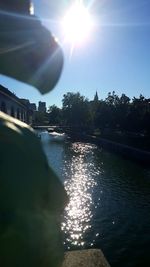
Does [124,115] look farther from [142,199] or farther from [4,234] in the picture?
[4,234]

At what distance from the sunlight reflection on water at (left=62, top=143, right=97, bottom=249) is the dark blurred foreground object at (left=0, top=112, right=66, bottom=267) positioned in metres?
7.43

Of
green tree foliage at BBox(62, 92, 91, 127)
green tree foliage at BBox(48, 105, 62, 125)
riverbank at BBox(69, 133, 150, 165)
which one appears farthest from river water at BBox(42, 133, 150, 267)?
green tree foliage at BBox(48, 105, 62, 125)

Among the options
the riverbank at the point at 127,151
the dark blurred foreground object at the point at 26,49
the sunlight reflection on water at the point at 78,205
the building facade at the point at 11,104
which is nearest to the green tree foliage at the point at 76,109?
the riverbank at the point at 127,151

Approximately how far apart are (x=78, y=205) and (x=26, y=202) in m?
17.6

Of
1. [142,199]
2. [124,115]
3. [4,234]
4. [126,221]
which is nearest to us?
[4,234]

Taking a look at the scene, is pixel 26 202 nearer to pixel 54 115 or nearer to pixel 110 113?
pixel 110 113

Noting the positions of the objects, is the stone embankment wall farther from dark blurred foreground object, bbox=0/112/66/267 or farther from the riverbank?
the riverbank

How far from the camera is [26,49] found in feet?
2.09

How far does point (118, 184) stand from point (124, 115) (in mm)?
38207

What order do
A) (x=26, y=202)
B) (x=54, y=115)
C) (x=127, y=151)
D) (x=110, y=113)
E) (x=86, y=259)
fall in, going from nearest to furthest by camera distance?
1. (x=26, y=202)
2. (x=86, y=259)
3. (x=127, y=151)
4. (x=110, y=113)
5. (x=54, y=115)

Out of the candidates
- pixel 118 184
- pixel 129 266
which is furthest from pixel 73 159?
pixel 129 266

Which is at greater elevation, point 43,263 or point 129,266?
point 43,263

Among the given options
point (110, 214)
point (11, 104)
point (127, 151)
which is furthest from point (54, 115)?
point (110, 214)

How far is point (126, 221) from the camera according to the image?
1543cm
